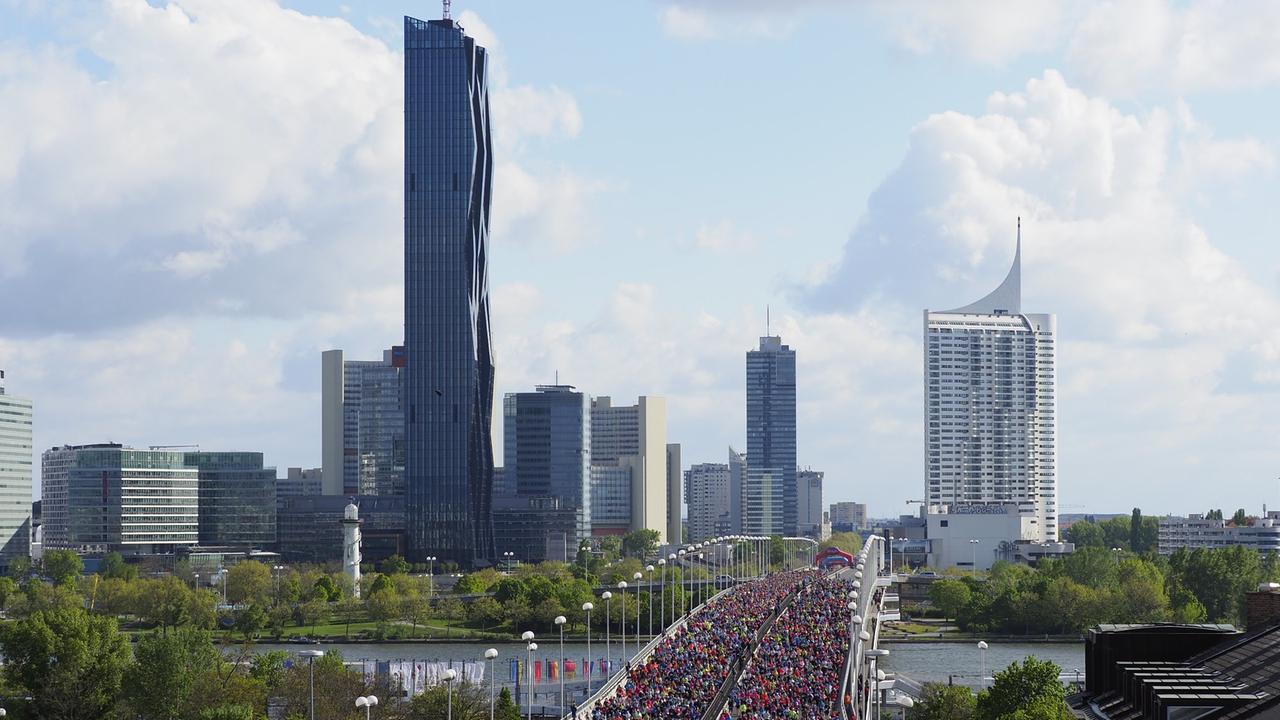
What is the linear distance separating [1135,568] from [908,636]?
32701 millimetres

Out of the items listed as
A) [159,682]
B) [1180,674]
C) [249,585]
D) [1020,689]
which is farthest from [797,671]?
[249,585]

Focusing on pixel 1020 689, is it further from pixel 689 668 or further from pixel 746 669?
pixel 689 668

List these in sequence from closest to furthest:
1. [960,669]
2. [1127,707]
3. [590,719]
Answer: [1127,707] < [590,719] < [960,669]

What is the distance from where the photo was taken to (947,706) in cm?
8725

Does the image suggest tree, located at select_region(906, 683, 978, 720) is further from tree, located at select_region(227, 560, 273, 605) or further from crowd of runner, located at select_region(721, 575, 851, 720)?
tree, located at select_region(227, 560, 273, 605)

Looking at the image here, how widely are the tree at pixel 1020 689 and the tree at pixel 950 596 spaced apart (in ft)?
339

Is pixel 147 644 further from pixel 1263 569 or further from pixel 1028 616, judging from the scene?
pixel 1263 569

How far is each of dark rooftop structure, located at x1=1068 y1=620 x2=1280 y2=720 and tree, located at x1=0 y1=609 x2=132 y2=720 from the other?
49534mm

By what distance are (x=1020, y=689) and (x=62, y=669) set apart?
4294 centimetres

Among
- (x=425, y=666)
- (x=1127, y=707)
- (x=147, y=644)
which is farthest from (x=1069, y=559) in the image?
(x=1127, y=707)

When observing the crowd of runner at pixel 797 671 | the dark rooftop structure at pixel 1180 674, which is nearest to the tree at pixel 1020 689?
the crowd of runner at pixel 797 671

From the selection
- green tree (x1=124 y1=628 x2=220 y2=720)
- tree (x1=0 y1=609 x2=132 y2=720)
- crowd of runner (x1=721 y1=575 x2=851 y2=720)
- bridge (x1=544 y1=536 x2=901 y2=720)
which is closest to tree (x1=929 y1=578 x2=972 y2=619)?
bridge (x1=544 y1=536 x2=901 y2=720)

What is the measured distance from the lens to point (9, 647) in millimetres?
82875

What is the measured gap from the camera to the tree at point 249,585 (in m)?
173
